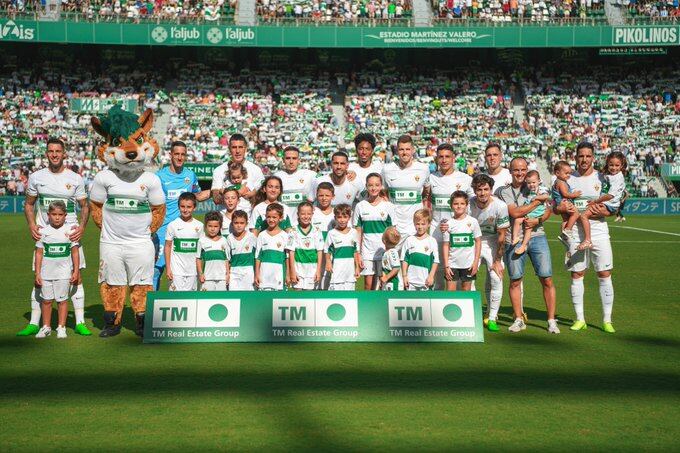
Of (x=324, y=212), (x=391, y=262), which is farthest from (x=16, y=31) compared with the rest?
(x=391, y=262)

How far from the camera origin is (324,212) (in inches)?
389

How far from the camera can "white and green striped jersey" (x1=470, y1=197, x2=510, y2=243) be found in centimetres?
933

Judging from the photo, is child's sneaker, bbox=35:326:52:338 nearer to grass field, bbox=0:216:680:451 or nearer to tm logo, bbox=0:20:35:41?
grass field, bbox=0:216:680:451

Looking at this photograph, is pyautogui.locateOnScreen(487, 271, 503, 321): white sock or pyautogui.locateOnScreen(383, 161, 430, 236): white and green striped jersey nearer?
pyautogui.locateOnScreen(487, 271, 503, 321): white sock

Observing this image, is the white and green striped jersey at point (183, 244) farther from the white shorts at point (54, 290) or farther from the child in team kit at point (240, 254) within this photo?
the white shorts at point (54, 290)

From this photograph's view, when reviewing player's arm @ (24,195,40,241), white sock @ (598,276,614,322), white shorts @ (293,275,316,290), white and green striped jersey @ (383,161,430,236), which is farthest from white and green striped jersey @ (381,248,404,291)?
player's arm @ (24,195,40,241)

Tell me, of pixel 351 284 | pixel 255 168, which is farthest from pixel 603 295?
pixel 255 168

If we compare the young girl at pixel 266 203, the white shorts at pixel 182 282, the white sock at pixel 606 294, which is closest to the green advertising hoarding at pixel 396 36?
the young girl at pixel 266 203

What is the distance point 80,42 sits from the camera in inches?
1559

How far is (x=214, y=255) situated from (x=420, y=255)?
2.47 m

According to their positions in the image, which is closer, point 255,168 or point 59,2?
point 255,168

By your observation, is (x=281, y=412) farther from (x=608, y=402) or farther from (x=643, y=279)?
(x=643, y=279)

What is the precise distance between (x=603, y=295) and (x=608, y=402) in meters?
3.26

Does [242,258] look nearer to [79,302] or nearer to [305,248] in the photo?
[305,248]
